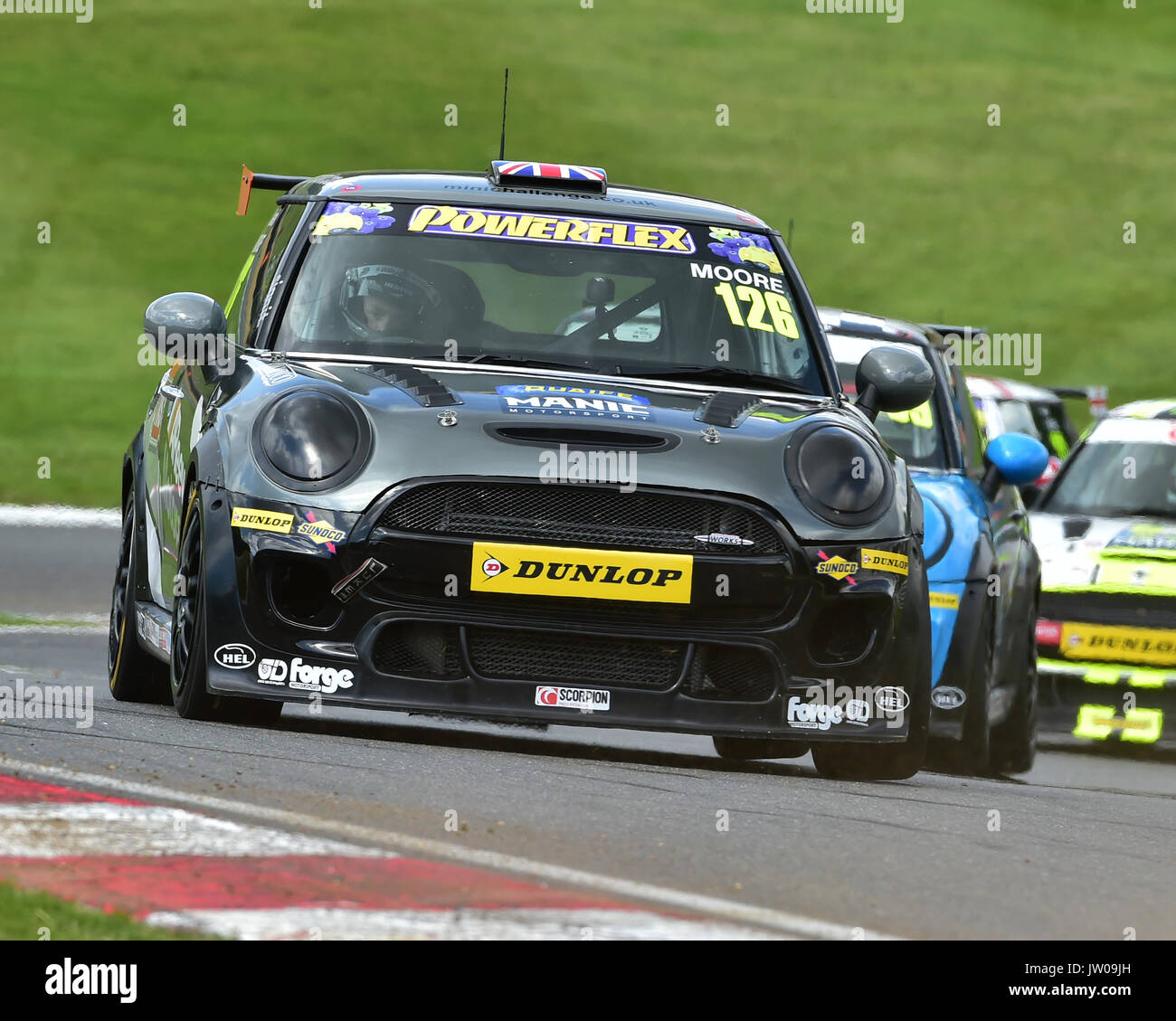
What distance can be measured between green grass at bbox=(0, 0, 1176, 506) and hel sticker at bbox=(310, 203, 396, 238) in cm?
1738

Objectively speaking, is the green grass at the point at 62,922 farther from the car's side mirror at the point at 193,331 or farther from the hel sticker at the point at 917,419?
the hel sticker at the point at 917,419

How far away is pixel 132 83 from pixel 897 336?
2760 centimetres

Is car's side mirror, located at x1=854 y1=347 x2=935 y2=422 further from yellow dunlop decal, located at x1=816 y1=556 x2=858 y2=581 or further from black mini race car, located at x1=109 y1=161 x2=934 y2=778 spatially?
yellow dunlop decal, located at x1=816 y1=556 x2=858 y2=581

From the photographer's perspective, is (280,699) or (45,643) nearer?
(280,699)

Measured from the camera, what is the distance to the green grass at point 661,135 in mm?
30375

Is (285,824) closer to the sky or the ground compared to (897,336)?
closer to the ground

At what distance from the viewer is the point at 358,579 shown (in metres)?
6.00

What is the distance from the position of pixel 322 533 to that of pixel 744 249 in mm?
2159

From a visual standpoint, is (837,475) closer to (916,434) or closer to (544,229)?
(544,229)

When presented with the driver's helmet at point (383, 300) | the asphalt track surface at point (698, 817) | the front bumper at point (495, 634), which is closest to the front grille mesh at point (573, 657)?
the front bumper at point (495, 634)

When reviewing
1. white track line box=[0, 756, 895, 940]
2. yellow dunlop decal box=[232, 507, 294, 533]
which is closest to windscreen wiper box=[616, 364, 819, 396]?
yellow dunlop decal box=[232, 507, 294, 533]
